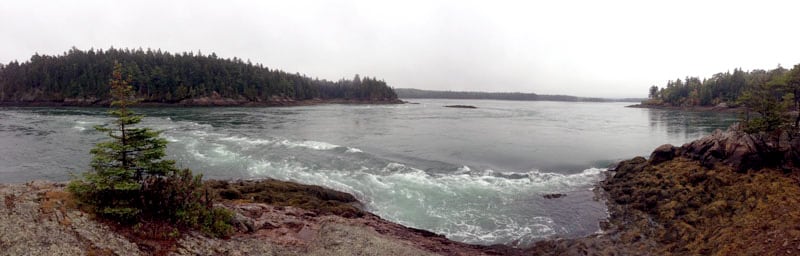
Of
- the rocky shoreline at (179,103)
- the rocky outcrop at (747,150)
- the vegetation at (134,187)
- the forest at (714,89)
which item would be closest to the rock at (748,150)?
the rocky outcrop at (747,150)

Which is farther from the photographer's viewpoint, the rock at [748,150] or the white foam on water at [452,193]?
the rock at [748,150]

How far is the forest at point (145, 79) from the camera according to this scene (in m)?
114

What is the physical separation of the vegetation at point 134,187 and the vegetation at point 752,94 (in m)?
28.3

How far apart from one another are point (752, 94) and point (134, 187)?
34.4m

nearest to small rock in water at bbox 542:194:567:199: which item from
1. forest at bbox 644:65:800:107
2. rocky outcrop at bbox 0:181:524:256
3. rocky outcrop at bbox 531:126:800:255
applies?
rocky outcrop at bbox 531:126:800:255

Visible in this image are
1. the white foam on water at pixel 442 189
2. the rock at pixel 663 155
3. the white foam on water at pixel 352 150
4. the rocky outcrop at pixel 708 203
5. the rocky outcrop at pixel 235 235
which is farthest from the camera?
the white foam on water at pixel 352 150

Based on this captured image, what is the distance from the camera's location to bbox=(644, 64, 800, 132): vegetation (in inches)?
789

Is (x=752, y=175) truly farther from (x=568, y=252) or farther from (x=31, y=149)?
(x=31, y=149)

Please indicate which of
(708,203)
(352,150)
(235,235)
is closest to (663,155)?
(708,203)

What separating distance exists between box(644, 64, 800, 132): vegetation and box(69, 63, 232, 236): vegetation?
92.7 ft

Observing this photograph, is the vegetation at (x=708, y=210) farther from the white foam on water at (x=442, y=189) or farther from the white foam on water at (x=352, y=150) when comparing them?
the white foam on water at (x=352, y=150)

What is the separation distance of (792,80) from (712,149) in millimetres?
11650

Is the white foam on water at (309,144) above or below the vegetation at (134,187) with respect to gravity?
below

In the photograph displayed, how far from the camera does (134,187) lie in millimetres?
9586
